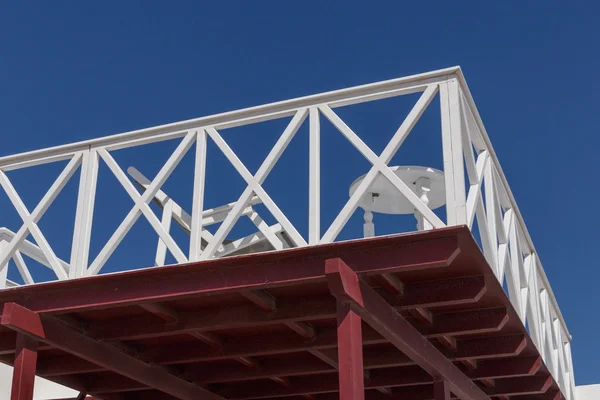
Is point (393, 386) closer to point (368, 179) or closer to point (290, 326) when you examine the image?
point (290, 326)

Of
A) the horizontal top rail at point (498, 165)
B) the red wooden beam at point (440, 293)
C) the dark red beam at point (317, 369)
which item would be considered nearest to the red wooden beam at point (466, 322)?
the red wooden beam at point (440, 293)

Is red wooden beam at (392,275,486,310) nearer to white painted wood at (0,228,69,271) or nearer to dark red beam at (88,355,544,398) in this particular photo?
dark red beam at (88,355,544,398)

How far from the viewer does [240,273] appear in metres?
8.52

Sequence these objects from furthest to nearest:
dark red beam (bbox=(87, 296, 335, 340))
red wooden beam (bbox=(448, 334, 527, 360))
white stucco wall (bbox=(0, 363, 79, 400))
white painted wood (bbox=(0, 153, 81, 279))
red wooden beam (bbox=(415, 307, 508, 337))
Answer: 1. white stucco wall (bbox=(0, 363, 79, 400))
2. red wooden beam (bbox=(448, 334, 527, 360))
3. red wooden beam (bbox=(415, 307, 508, 337))
4. white painted wood (bbox=(0, 153, 81, 279))
5. dark red beam (bbox=(87, 296, 335, 340))

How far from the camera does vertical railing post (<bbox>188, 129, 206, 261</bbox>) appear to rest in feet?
29.0

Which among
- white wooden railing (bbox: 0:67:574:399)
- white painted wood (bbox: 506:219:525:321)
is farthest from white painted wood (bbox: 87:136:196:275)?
white painted wood (bbox: 506:219:525:321)

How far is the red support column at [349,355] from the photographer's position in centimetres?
771

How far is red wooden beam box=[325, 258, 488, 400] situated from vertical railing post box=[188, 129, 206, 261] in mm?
1477

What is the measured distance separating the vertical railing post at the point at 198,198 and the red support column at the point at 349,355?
151 centimetres

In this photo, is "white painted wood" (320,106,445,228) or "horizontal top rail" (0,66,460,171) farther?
"horizontal top rail" (0,66,460,171)

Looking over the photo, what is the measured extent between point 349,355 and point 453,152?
1865 millimetres

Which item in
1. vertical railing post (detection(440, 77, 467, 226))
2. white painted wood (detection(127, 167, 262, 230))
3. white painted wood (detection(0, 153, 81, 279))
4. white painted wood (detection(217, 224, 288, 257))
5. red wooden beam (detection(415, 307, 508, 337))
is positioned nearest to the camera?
vertical railing post (detection(440, 77, 467, 226))

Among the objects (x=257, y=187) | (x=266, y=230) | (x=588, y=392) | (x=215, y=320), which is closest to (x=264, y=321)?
(x=215, y=320)

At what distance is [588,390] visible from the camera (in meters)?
16.3
